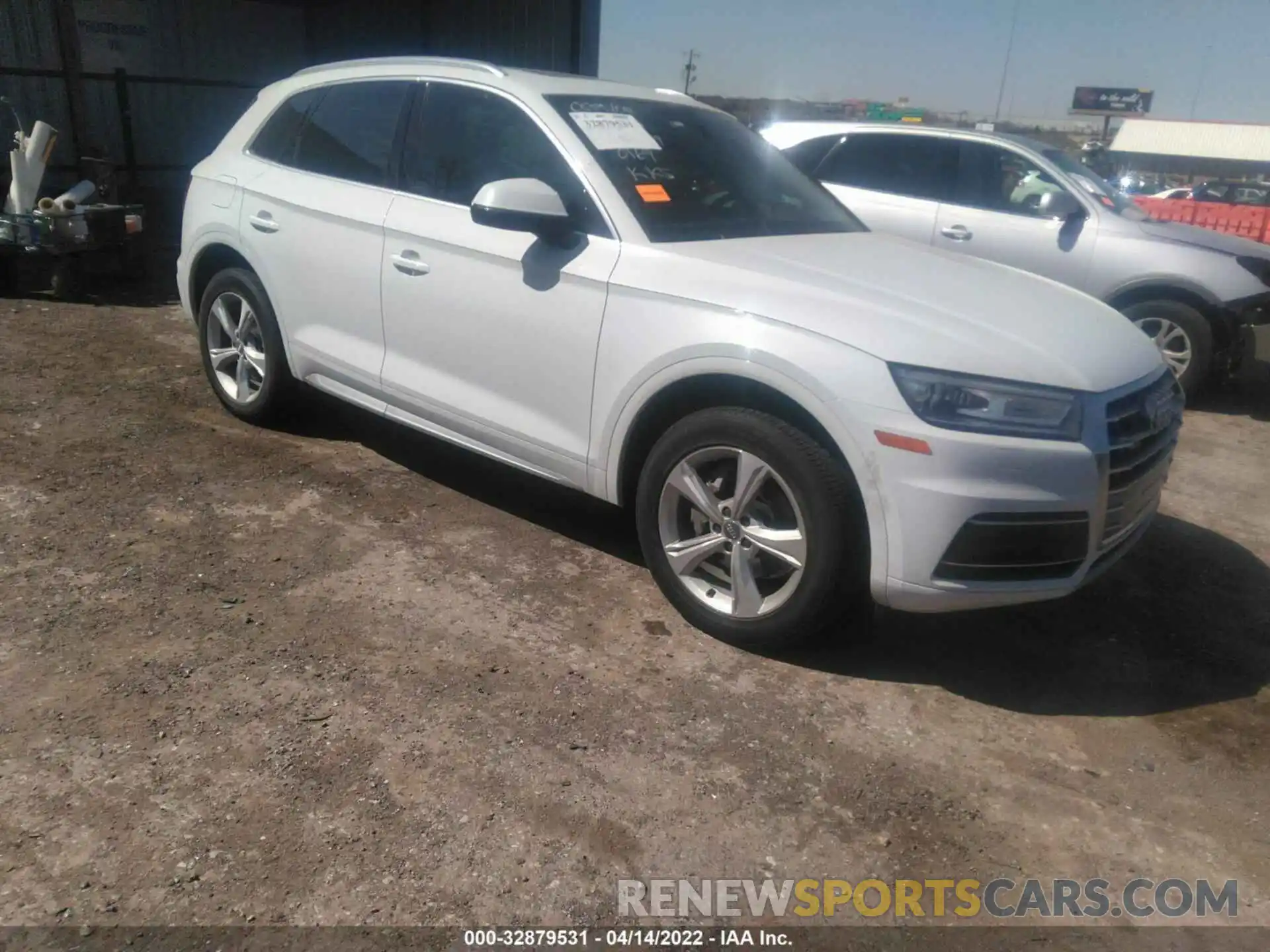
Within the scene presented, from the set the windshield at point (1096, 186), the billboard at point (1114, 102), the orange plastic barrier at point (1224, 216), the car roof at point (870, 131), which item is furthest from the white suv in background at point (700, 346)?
the billboard at point (1114, 102)

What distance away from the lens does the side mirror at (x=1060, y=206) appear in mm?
6719

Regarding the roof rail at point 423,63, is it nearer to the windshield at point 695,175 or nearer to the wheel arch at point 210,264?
the windshield at point 695,175

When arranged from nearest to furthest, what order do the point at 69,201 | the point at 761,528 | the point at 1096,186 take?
the point at 761,528
the point at 1096,186
the point at 69,201

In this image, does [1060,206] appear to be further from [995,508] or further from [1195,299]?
[995,508]

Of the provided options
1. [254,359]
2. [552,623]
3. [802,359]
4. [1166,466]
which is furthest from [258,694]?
[1166,466]

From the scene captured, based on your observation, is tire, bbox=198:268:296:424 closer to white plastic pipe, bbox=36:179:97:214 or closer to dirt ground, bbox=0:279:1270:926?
dirt ground, bbox=0:279:1270:926

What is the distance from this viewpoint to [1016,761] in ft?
9.24

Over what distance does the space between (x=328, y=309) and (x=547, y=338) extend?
1324 mm

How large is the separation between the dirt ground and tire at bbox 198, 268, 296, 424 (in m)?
0.51

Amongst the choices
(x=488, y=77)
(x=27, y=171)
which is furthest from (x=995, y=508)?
(x=27, y=171)

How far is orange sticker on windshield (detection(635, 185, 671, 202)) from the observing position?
11.4 ft

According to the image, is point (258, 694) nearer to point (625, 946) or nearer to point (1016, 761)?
point (625, 946)

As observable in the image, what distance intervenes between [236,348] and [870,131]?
4.94 metres

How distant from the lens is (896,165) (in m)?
7.27
